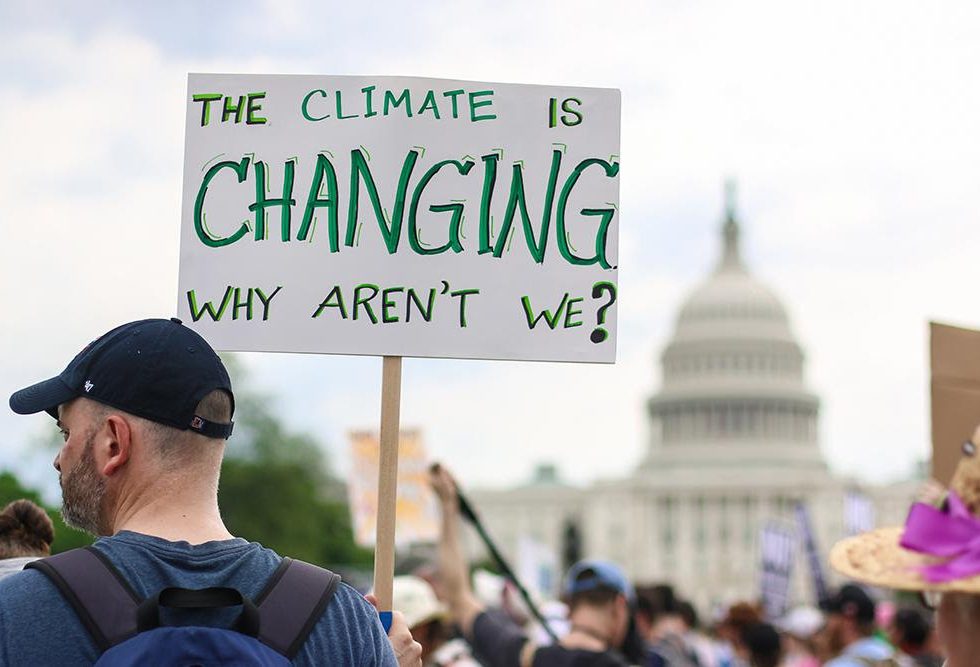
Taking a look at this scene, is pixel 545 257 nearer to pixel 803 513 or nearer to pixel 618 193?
pixel 618 193

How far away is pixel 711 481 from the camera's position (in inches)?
3947

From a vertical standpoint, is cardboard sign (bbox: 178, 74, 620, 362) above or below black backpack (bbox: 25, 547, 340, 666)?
above

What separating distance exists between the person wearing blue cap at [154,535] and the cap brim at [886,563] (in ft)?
2.76

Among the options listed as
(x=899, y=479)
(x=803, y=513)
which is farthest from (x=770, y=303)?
(x=803, y=513)

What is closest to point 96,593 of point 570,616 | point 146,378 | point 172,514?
point 172,514

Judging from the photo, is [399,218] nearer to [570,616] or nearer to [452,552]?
[452,552]

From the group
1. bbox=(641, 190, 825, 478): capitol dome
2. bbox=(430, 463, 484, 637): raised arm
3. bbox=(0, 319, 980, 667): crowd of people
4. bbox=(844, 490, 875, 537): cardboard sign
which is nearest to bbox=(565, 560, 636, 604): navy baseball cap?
bbox=(430, 463, 484, 637): raised arm

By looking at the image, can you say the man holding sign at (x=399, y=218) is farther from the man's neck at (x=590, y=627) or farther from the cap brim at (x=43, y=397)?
the man's neck at (x=590, y=627)

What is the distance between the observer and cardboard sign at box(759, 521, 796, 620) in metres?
19.4

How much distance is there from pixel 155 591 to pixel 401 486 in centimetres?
1029

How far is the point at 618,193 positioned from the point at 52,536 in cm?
157

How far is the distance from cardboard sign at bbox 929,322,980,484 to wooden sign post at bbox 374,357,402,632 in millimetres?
1418

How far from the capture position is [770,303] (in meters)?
107

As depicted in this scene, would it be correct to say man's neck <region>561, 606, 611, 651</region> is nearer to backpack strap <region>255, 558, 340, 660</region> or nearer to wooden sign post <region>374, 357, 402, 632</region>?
wooden sign post <region>374, 357, 402, 632</region>
